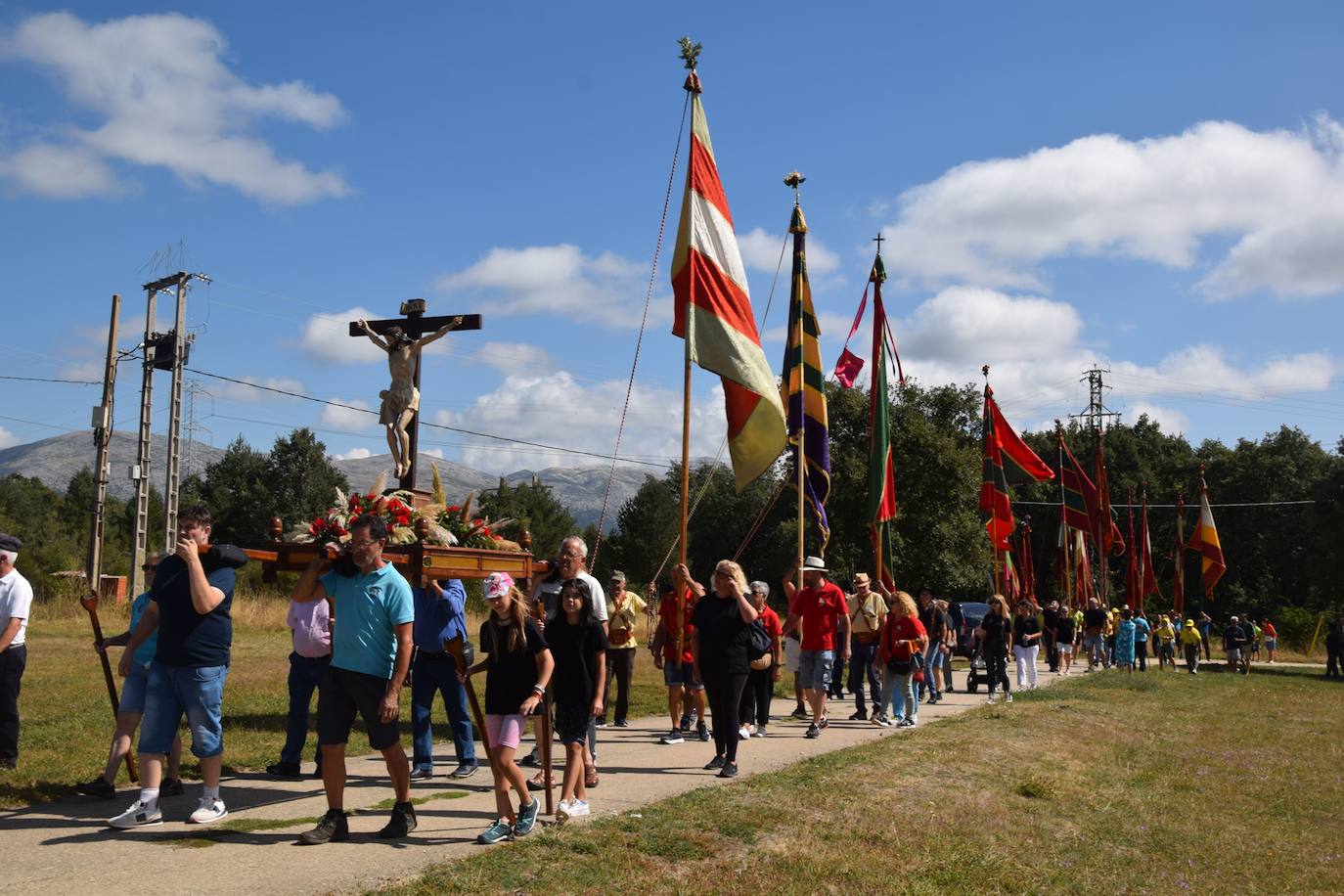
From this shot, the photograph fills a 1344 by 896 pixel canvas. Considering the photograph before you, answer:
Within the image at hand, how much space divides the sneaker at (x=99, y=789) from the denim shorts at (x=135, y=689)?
626 mm

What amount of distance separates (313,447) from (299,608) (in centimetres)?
8478

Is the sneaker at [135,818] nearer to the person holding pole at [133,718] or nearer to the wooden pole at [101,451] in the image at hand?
the person holding pole at [133,718]

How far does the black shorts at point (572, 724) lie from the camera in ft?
25.3

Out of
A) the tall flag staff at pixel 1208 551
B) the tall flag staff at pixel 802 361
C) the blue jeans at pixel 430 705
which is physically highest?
the tall flag staff at pixel 802 361

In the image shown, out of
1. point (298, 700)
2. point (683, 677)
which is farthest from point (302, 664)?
point (683, 677)

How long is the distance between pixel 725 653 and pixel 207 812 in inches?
165

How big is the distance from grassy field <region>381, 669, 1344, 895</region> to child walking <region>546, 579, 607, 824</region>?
14.7 inches

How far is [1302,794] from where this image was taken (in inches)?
493

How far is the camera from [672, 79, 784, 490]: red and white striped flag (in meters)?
11.9

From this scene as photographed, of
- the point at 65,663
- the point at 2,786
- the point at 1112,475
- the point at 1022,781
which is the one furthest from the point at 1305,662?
the point at 2,786

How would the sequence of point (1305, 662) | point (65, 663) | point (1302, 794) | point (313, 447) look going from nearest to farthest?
1. point (1302, 794)
2. point (65, 663)
3. point (1305, 662)
4. point (313, 447)

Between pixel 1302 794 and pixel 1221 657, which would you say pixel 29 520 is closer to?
pixel 1221 657

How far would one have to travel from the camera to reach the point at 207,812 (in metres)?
7.25

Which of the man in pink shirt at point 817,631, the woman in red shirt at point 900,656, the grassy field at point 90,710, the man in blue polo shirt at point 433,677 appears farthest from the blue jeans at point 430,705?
the woman in red shirt at point 900,656
